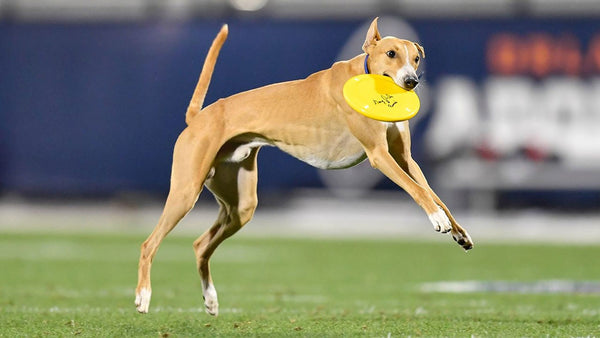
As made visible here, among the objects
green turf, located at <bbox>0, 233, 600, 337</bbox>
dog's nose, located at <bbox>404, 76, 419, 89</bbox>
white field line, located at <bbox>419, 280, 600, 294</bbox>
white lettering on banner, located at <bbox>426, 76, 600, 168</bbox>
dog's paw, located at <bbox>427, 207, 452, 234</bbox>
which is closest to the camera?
dog's paw, located at <bbox>427, 207, 452, 234</bbox>

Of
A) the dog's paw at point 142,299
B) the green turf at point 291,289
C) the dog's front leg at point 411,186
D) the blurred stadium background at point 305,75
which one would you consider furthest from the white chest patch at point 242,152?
the blurred stadium background at point 305,75

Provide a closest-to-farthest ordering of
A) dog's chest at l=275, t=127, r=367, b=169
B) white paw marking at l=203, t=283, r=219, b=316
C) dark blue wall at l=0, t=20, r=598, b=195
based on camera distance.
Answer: dog's chest at l=275, t=127, r=367, b=169
white paw marking at l=203, t=283, r=219, b=316
dark blue wall at l=0, t=20, r=598, b=195

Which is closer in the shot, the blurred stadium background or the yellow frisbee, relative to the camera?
the yellow frisbee

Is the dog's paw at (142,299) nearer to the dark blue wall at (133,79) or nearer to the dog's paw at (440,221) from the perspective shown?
the dog's paw at (440,221)

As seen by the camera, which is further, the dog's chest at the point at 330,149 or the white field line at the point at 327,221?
the white field line at the point at 327,221

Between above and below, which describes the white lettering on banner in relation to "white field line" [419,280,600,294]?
below

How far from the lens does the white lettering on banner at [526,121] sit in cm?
2097

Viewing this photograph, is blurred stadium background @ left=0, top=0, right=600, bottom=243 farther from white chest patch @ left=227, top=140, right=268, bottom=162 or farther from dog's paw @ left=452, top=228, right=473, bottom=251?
dog's paw @ left=452, top=228, right=473, bottom=251

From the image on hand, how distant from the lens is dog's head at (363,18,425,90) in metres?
6.89

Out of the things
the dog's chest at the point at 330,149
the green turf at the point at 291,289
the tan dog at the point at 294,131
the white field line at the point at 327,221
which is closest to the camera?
the tan dog at the point at 294,131

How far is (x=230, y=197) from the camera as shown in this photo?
7.82 metres

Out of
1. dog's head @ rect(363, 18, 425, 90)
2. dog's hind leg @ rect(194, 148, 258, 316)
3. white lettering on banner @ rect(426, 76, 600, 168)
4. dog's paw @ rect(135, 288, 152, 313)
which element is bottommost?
white lettering on banner @ rect(426, 76, 600, 168)

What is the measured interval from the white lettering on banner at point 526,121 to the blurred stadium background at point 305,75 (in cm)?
3

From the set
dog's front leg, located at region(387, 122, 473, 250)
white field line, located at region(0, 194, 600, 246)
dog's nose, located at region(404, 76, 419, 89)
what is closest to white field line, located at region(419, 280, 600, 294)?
dog's front leg, located at region(387, 122, 473, 250)
